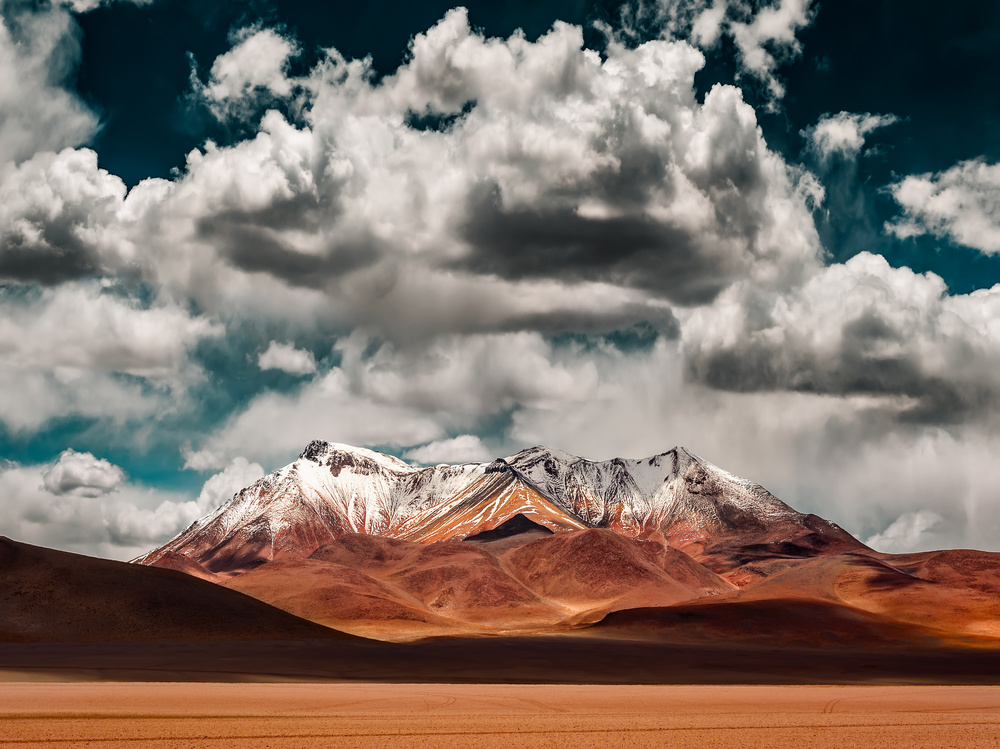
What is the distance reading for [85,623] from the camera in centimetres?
11588

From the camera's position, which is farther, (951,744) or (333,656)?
(333,656)

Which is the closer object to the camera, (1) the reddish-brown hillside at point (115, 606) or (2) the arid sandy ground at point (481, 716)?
(2) the arid sandy ground at point (481, 716)

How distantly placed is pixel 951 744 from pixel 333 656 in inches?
2910

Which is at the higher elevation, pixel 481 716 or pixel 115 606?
pixel 115 606

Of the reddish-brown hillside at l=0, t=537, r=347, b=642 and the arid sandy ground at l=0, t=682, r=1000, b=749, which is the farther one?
the reddish-brown hillside at l=0, t=537, r=347, b=642

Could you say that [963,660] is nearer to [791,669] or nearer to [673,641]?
[791,669]

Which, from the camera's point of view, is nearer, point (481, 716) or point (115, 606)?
point (481, 716)

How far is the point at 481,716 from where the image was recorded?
44062 millimetres

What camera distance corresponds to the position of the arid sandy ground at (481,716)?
34219mm

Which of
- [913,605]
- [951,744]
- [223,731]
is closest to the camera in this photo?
[951,744]

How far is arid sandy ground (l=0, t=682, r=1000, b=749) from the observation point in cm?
3422

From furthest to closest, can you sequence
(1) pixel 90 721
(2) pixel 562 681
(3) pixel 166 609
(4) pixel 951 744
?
1. (3) pixel 166 609
2. (2) pixel 562 681
3. (1) pixel 90 721
4. (4) pixel 951 744

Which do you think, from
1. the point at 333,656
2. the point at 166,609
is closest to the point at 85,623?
the point at 166,609

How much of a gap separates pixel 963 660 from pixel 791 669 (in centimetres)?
3151
